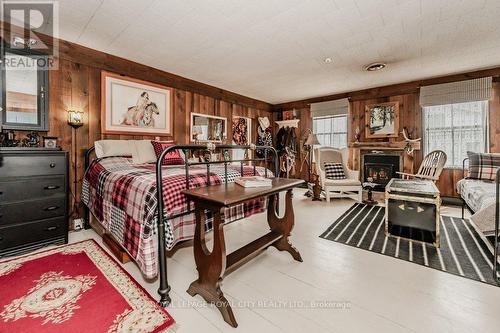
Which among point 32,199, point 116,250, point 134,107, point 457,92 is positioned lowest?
point 116,250

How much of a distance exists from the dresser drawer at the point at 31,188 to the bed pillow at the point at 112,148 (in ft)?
1.72

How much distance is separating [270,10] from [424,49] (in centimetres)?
239

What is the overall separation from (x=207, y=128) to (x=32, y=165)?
2.87 m

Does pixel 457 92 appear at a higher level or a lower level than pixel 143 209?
higher

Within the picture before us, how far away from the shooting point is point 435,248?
2.36 m

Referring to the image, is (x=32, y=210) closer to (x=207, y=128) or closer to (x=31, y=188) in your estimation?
(x=31, y=188)

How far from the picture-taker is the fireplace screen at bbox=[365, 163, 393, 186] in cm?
482

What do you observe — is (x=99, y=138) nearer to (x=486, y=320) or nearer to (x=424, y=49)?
(x=486, y=320)

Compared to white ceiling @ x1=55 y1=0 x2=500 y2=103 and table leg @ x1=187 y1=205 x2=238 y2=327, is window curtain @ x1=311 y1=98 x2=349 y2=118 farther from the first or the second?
table leg @ x1=187 y1=205 x2=238 y2=327

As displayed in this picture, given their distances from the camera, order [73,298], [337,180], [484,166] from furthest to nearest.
Answer: [337,180]
[484,166]
[73,298]

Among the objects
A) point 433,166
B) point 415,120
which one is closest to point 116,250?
point 433,166

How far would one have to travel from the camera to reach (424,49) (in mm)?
3119

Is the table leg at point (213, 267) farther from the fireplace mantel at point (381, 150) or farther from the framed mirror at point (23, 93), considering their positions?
the fireplace mantel at point (381, 150)

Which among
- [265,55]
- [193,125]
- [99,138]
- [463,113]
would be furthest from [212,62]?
[463,113]
